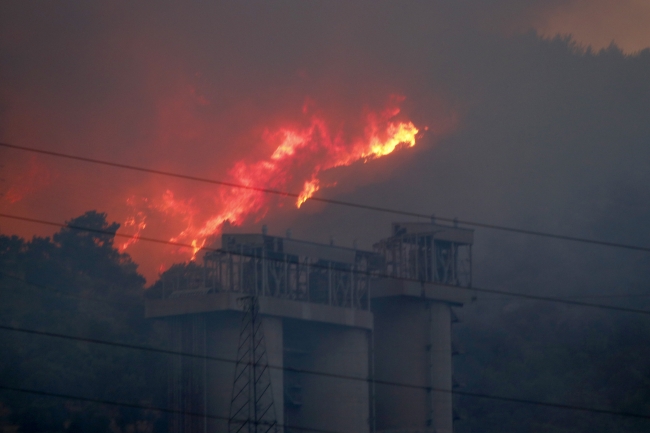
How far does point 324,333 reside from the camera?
7006cm

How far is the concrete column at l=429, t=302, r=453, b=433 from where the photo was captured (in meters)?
69.9

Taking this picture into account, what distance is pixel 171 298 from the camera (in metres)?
67.0

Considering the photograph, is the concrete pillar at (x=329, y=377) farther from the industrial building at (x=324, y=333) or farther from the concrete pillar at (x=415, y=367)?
the concrete pillar at (x=415, y=367)

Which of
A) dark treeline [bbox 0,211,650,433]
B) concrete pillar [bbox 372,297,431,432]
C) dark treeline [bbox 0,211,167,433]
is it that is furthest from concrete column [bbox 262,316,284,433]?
dark treeline [bbox 0,211,167,433]

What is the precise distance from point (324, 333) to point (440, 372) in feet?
32.8

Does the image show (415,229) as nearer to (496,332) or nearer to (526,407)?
(526,407)

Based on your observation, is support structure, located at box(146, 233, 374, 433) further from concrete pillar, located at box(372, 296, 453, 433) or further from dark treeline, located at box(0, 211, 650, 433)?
dark treeline, located at box(0, 211, 650, 433)

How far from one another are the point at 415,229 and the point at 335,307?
1067cm

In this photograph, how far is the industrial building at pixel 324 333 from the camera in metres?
63.3

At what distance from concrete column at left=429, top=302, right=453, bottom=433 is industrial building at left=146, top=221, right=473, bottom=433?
0.27 ft

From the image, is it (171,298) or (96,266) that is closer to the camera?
(171,298)

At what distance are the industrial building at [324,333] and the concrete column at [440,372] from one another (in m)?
0.08

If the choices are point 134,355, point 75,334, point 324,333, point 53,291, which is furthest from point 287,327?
point 53,291

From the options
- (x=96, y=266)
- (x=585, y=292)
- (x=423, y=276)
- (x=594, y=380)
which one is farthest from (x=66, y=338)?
(x=585, y=292)
